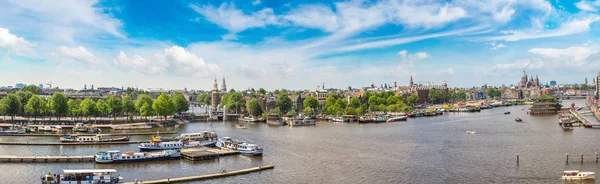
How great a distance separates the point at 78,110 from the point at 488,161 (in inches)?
2637

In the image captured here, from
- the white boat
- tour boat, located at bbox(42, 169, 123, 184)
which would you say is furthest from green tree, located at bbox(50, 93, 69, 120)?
tour boat, located at bbox(42, 169, 123, 184)

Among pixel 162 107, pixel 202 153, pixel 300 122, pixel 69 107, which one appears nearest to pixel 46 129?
pixel 69 107

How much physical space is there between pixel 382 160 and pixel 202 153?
16735 millimetres

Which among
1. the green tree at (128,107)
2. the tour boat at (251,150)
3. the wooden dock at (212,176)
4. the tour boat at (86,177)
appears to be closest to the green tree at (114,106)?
the green tree at (128,107)

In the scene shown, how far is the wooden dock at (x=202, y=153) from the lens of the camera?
43938 millimetres

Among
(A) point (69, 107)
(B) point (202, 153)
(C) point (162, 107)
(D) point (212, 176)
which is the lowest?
(D) point (212, 176)

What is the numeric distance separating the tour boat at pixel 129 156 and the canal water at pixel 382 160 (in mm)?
785

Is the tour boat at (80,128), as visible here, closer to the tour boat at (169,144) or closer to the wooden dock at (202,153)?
the tour boat at (169,144)

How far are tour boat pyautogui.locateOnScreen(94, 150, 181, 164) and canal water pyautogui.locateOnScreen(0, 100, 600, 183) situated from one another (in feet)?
2.58

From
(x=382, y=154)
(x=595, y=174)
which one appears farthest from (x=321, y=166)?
(x=595, y=174)

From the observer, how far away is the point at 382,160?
4338 cm

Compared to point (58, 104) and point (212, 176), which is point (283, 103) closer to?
point (58, 104)

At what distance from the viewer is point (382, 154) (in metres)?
46.8

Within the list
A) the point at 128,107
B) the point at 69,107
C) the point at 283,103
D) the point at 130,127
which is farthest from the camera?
the point at 283,103
